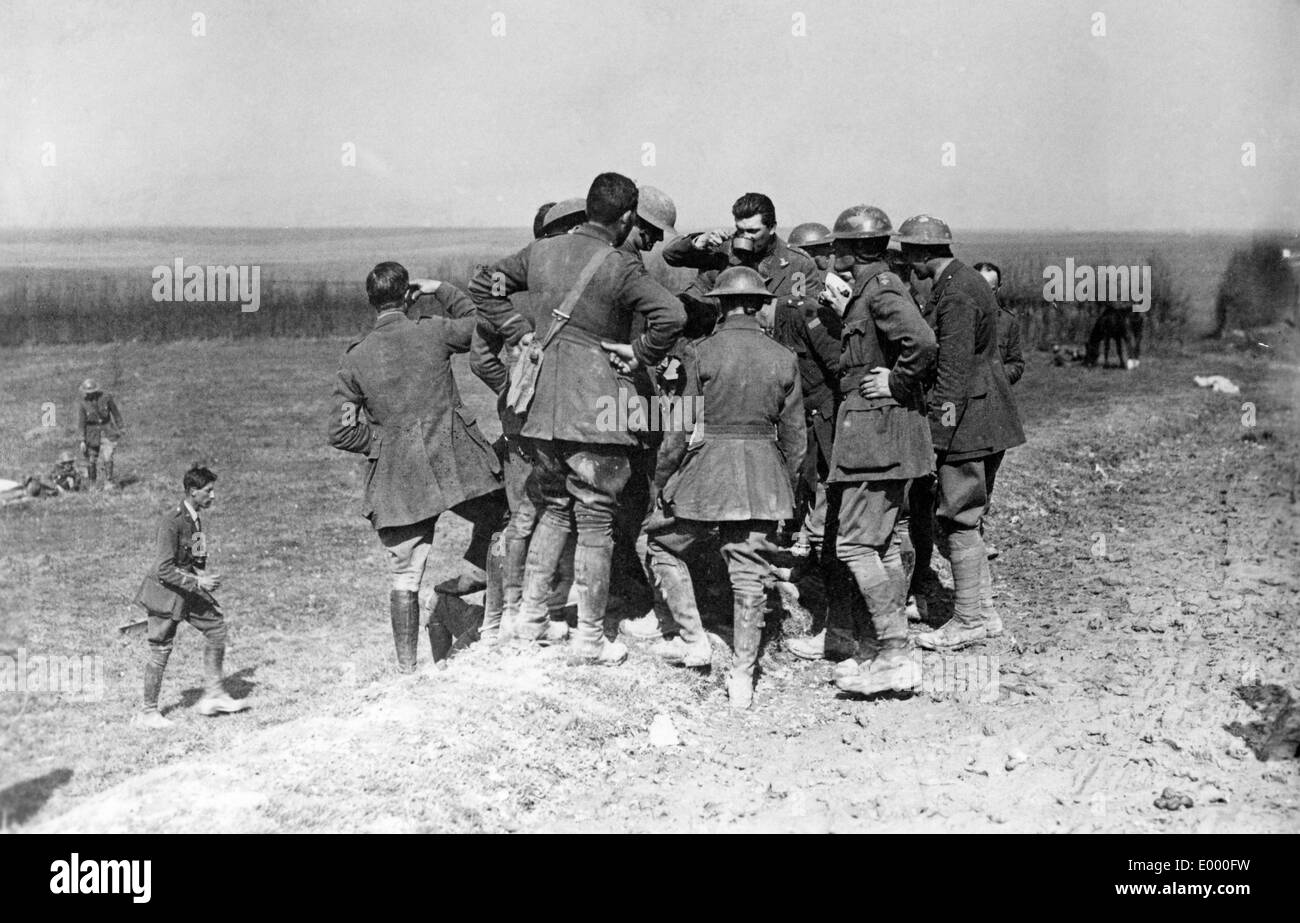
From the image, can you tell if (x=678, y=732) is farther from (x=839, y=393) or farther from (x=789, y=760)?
(x=839, y=393)

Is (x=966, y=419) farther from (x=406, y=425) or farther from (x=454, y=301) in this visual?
(x=406, y=425)

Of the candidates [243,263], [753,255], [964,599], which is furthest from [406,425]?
[243,263]

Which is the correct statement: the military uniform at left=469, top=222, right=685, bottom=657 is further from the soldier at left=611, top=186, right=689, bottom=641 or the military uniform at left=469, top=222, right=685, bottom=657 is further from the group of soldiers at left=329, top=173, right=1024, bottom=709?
the soldier at left=611, top=186, right=689, bottom=641

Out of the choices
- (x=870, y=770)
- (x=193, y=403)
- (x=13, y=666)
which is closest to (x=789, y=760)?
(x=870, y=770)

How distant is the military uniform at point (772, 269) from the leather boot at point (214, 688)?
3774 mm

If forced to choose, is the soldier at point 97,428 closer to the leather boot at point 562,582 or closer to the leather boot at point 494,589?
the leather boot at point 494,589

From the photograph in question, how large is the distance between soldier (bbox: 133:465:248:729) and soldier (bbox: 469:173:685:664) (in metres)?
2.17

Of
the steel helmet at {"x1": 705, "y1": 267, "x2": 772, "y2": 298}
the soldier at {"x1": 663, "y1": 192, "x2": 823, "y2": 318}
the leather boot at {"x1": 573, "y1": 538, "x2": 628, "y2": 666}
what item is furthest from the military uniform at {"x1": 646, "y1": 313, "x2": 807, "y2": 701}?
the soldier at {"x1": 663, "y1": 192, "x2": 823, "y2": 318}

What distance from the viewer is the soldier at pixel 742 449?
5867 mm

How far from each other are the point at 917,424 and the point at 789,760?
178cm

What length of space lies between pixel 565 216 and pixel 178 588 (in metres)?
3.26

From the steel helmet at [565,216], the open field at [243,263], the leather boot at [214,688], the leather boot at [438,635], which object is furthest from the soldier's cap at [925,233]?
the open field at [243,263]

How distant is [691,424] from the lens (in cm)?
602

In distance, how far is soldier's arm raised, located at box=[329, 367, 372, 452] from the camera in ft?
21.3
